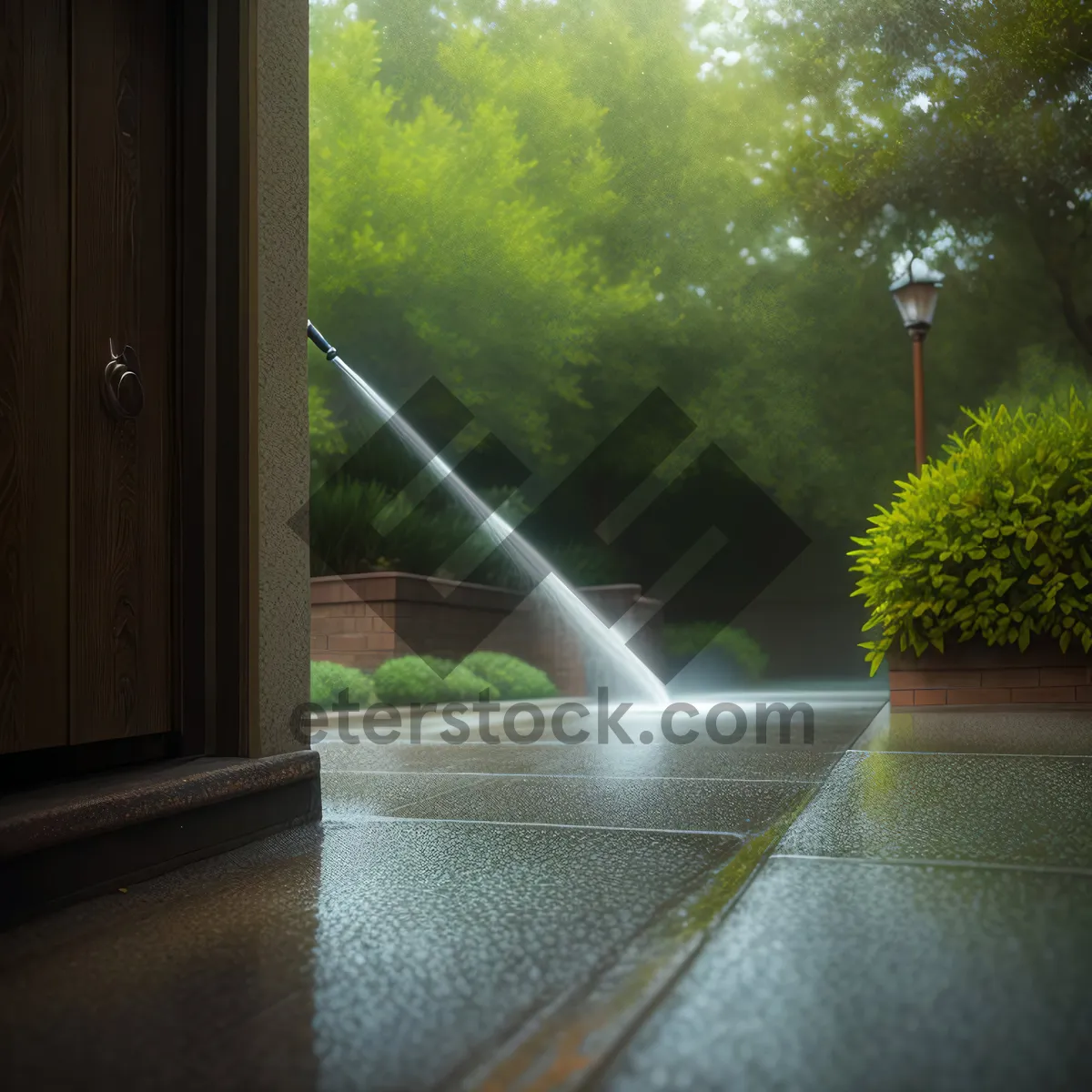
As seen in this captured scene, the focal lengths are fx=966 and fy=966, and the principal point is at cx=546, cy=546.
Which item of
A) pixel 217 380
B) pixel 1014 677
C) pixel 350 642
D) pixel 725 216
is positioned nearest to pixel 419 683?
pixel 350 642

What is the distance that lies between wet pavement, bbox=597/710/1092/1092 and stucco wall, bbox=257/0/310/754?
1.31 m

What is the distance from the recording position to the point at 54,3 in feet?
6.67

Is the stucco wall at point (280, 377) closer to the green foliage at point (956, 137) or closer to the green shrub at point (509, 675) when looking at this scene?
the green shrub at point (509, 675)

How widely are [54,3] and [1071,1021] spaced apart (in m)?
2.54

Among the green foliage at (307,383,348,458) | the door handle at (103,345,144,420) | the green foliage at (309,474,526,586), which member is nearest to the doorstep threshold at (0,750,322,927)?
the door handle at (103,345,144,420)

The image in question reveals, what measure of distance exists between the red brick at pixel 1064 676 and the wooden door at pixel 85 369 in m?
5.40

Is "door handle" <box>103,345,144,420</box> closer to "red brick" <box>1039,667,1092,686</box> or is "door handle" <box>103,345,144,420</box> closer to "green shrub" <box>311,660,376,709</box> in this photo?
"red brick" <box>1039,667,1092,686</box>

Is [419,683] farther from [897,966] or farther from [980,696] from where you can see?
[897,966]

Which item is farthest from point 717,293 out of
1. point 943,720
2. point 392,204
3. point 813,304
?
point 943,720

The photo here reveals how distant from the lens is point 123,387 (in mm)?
2133

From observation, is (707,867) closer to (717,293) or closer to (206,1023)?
(206,1023)

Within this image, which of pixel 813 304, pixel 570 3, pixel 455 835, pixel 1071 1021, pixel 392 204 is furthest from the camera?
pixel 570 3

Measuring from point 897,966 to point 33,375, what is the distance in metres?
1.87

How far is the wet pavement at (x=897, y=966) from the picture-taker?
1.06m
